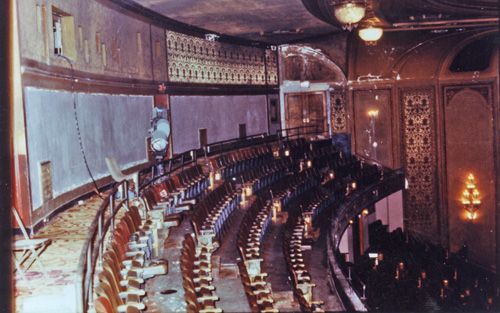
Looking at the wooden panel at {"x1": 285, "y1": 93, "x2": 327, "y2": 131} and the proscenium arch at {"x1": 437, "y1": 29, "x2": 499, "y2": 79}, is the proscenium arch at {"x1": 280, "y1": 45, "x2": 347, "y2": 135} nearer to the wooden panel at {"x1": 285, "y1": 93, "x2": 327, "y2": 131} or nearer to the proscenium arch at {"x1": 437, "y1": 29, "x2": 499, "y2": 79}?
the wooden panel at {"x1": 285, "y1": 93, "x2": 327, "y2": 131}

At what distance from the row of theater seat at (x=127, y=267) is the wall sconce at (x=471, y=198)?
11.4 metres

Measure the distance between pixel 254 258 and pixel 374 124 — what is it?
10516 millimetres

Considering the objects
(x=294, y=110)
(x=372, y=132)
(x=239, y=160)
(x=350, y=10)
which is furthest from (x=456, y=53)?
(x=350, y=10)

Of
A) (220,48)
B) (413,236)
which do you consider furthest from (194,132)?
(413,236)

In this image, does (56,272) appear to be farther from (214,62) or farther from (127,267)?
(214,62)

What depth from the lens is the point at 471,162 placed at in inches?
614

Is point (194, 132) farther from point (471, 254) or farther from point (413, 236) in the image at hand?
point (471, 254)

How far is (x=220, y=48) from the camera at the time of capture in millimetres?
13906

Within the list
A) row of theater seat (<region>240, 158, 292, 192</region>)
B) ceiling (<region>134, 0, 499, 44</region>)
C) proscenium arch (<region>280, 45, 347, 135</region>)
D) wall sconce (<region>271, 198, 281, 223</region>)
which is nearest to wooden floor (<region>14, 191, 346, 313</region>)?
wall sconce (<region>271, 198, 281, 223</region>)

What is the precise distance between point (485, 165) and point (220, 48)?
24.8 feet

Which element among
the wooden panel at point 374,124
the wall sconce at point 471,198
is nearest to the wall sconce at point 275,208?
the wooden panel at point 374,124

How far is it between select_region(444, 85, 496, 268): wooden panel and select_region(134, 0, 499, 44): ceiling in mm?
3592

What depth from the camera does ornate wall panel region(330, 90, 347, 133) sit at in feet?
53.2

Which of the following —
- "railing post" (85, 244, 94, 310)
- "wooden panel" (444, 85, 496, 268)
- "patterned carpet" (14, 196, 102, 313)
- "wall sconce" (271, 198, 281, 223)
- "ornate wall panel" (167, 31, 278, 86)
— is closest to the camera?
"railing post" (85, 244, 94, 310)
